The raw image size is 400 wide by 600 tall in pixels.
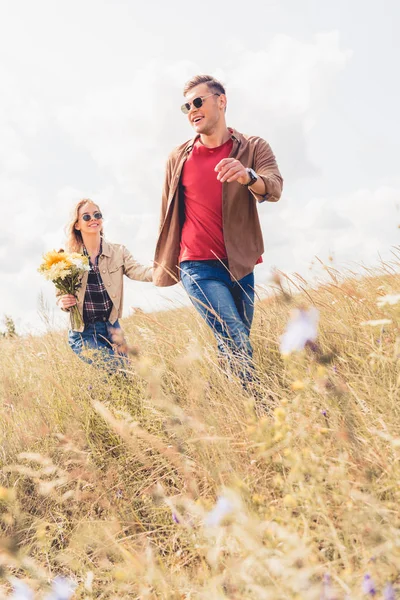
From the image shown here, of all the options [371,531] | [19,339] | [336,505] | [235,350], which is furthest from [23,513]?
[19,339]

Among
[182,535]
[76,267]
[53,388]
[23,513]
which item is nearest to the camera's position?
[182,535]

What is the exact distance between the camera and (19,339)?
6918 millimetres

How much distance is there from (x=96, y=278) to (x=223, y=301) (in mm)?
1559

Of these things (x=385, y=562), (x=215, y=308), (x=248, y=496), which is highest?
(x=215, y=308)

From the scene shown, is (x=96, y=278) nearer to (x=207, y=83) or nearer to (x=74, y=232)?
(x=74, y=232)

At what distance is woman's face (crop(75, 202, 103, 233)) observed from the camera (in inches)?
176

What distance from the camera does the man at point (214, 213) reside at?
3338mm

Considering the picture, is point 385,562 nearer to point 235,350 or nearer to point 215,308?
point 235,350

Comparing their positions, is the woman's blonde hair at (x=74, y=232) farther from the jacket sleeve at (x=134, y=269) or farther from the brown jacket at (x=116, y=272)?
the jacket sleeve at (x=134, y=269)

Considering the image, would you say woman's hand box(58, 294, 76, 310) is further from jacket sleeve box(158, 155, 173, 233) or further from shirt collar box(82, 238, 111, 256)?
jacket sleeve box(158, 155, 173, 233)

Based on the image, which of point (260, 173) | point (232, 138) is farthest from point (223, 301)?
point (232, 138)

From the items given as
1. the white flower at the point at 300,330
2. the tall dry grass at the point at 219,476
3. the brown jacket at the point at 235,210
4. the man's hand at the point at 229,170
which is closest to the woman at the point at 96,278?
the tall dry grass at the point at 219,476

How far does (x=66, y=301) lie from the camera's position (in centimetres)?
404

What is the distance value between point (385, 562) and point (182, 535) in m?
0.81
